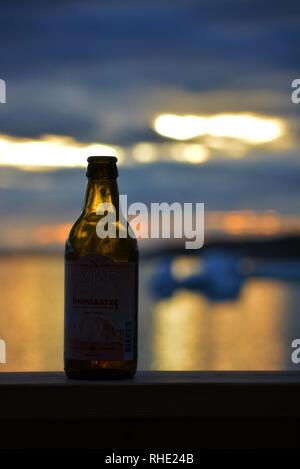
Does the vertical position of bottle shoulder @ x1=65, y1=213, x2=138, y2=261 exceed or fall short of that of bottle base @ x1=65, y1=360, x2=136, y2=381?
it exceeds it

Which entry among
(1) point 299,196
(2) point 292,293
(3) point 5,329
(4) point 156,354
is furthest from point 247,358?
(2) point 292,293

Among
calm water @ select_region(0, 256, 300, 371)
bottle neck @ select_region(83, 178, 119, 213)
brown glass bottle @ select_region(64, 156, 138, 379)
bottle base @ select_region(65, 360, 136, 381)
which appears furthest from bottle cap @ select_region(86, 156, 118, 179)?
calm water @ select_region(0, 256, 300, 371)

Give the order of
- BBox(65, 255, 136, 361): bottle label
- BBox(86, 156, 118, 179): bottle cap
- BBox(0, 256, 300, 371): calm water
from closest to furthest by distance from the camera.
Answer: BBox(65, 255, 136, 361): bottle label, BBox(86, 156, 118, 179): bottle cap, BBox(0, 256, 300, 371): calm water

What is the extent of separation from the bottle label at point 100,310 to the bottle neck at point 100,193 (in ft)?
0.45

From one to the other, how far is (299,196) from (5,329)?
451 inches

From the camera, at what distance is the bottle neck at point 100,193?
1170mm

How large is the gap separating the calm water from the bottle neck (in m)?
3.18

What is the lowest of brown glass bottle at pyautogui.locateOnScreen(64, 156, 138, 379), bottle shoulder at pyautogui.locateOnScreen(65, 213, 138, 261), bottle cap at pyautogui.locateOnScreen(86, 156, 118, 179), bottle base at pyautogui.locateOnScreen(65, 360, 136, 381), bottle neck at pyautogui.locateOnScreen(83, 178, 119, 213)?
bottle base at pyautogui.locateOnScreen(65, 360, 136, 381)

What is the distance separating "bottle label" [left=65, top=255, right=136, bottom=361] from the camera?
3.40ft

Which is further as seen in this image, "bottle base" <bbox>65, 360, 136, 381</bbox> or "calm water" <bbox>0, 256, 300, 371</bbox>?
"calm water" <bbox>0, 256, 300, 371</bbox>

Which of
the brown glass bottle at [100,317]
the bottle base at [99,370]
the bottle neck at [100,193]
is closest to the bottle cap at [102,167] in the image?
the bottle neck at [100,193]

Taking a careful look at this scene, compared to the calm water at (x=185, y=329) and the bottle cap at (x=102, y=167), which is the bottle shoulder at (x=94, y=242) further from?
the calm water at (x=185, y=329)

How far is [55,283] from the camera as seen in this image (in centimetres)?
2741

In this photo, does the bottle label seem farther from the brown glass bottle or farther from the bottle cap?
the bottle cap
